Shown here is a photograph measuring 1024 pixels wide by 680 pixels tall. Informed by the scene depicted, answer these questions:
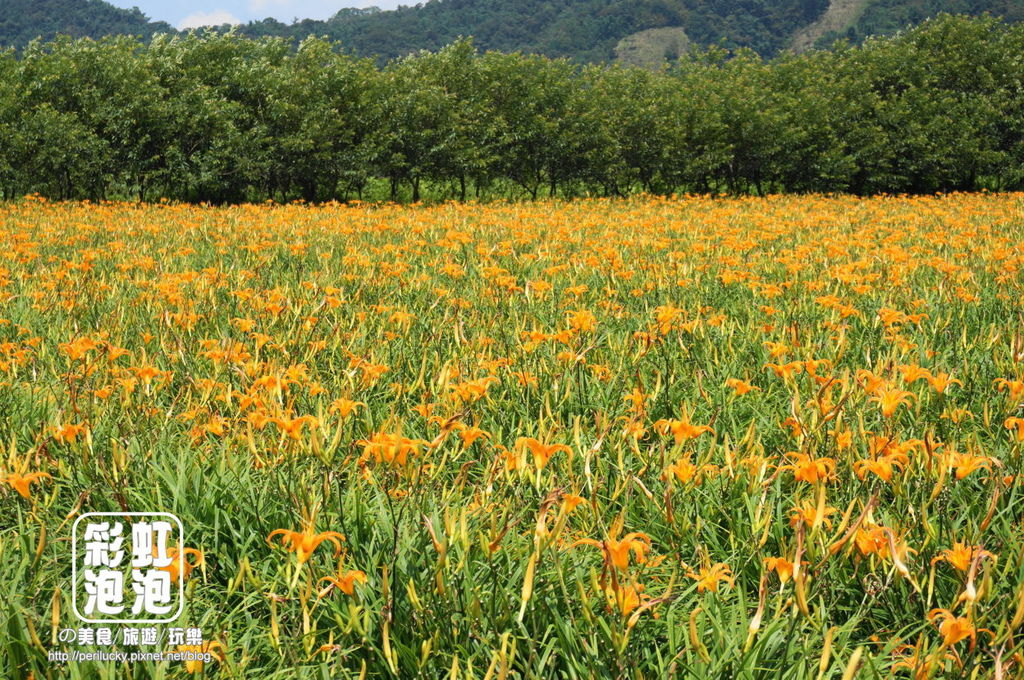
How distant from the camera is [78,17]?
4523 inches

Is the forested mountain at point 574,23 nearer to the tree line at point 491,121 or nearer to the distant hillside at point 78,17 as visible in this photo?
the distant hillside at point 78,17

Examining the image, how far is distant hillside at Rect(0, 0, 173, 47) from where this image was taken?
108 m

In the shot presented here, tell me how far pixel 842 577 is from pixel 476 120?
53.9ft

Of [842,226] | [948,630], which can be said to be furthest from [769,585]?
[842,226]

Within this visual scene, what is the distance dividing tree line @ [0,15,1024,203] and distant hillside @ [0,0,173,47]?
4202 inches

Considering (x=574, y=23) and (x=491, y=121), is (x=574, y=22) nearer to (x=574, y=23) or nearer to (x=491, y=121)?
(x=574, y=23)

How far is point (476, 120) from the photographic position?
55.6 ft

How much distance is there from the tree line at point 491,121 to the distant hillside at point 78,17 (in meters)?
107

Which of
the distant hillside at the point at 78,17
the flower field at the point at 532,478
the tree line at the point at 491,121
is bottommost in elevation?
the flower field at the point at 532,478

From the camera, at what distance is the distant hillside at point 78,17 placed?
108 metres

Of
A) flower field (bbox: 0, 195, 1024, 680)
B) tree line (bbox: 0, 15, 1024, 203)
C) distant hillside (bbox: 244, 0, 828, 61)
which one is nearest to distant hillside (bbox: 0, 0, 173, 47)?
distant hillside (bbox: 244, 0, 828, 61)

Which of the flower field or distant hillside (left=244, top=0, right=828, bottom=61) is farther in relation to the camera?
distant hillside (left=244, top=0, right=828, bottom=61)

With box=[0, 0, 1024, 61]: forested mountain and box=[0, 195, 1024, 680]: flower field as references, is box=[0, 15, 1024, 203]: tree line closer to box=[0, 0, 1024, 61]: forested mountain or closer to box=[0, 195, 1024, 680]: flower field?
box=[0, 195, 1024, 680]: flower field

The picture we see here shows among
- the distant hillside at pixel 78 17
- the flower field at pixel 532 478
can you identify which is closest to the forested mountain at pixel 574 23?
the distant hillside at pixel 78 17
